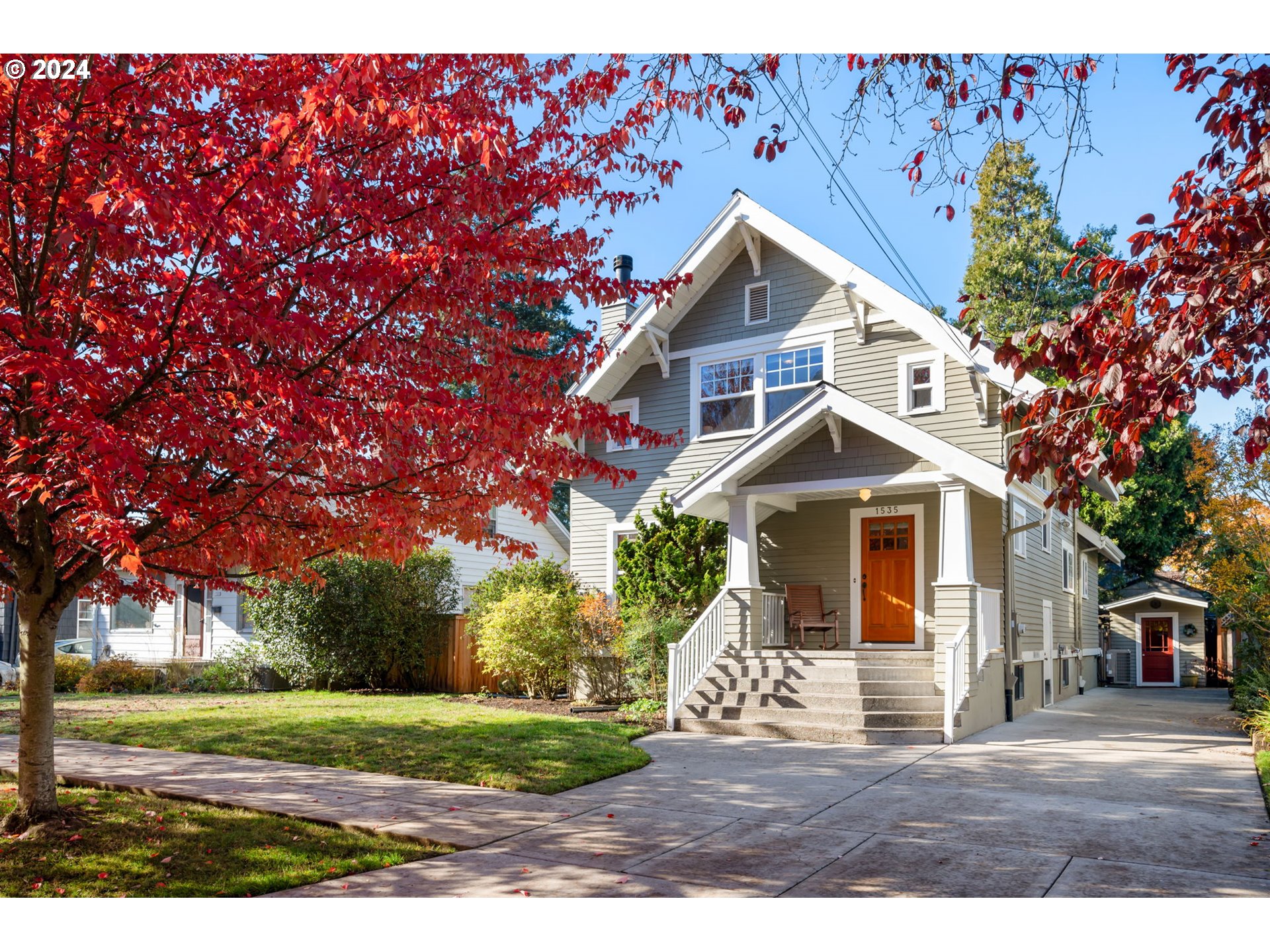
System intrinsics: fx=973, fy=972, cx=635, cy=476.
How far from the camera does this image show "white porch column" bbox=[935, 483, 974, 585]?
40.6ft

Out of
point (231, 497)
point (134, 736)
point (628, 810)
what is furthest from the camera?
point (134, 736)

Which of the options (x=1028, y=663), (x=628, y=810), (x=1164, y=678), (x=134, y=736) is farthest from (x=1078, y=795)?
(x=1164, y=678)

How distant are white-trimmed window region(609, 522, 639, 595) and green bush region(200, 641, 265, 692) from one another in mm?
7446

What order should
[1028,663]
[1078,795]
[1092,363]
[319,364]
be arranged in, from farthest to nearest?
[1028,663] → [1078,795] → [319,364] → [1092,363]

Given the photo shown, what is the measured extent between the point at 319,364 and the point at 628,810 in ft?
13.2

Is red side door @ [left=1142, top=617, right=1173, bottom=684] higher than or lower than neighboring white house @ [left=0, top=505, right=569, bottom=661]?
lower

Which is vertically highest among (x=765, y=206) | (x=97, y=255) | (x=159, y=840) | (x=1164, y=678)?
(x=765, y=206)

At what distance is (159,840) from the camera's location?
618 centimetres

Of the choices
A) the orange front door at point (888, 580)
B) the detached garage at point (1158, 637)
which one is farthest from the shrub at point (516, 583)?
the detached garage at point (1158, 637)

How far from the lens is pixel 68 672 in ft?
63.1

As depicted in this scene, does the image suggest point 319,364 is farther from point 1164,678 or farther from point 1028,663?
point 1164,678

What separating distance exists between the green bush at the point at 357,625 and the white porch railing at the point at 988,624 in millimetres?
9892

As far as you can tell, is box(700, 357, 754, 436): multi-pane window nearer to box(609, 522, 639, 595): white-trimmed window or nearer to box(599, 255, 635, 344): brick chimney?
box(609, 522, 639, 595): white-trimmed window

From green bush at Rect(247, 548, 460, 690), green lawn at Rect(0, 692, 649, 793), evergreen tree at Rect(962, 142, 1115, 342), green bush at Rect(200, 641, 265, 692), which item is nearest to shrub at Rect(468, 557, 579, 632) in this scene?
green bush at Rect(247, 548, 460, 690)
